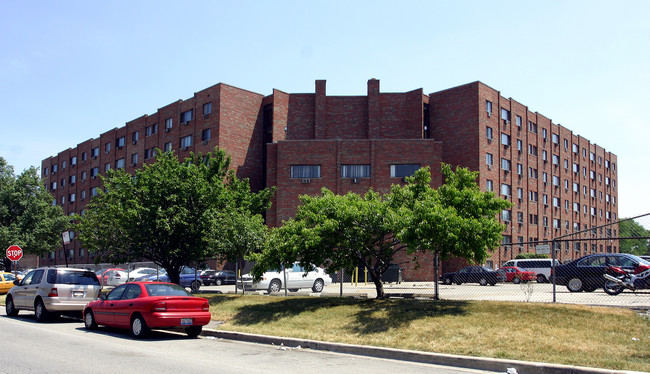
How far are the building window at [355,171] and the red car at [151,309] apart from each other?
34030 millimetres

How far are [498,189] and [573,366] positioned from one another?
4441 centimetres

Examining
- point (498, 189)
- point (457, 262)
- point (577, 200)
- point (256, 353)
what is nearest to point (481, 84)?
point (498, 189)

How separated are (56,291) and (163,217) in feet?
18.8

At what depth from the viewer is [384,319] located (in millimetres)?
13430

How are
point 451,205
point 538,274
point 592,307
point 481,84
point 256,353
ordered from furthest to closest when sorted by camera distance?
point 481,84 < point 538,274 < point 451,205 < point 592,307 < point 256,353

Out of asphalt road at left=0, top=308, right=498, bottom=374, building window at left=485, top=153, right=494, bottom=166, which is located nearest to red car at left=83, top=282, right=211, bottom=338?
asphalt road at left=0, top=308, right=498, bottom=374

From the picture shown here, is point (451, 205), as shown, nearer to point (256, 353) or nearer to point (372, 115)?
point (256, 353)

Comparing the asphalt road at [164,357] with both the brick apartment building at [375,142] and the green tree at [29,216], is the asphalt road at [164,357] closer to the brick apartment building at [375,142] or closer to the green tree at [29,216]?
the brick apartment building at [375,142]

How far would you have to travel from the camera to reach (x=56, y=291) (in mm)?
16828

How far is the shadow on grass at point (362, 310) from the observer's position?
43.3 ft

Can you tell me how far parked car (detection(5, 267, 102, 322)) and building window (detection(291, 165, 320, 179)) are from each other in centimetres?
3044

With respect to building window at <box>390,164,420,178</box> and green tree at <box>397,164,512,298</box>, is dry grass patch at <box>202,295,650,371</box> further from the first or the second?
building window at <box>390,164,420,178</box>

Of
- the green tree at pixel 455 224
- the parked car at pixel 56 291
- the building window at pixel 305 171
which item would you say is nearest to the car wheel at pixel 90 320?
the parked car at pixel 56 291

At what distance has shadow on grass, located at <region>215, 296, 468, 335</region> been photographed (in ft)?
43.3
